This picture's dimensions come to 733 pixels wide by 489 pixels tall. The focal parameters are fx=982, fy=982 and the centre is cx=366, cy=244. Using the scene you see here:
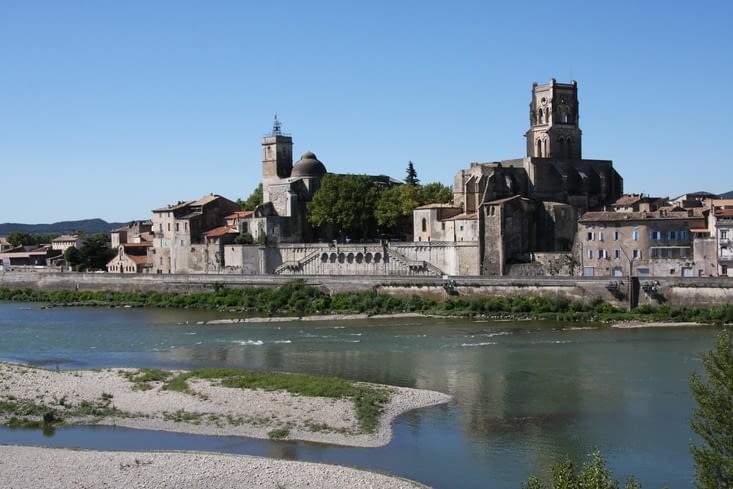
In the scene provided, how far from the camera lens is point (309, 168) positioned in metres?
63.9

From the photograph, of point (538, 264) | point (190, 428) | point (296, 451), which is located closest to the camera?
point (296, 451)

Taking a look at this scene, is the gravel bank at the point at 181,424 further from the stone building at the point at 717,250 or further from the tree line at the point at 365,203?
the tree line at the point at 365,203

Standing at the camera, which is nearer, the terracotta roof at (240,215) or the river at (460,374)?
the river at (460,374)

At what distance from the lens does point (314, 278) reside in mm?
51656

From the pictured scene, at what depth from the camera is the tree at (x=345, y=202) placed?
193 ft

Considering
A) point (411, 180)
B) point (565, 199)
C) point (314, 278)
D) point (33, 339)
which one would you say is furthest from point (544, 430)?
point (411, 180)

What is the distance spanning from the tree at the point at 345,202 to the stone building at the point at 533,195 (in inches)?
217

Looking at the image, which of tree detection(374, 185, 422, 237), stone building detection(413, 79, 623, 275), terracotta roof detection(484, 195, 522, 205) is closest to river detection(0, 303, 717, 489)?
stone building detection(413, 79, 623, 275)

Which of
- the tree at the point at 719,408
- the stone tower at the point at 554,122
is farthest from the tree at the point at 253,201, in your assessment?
the tree at the point at 719,408

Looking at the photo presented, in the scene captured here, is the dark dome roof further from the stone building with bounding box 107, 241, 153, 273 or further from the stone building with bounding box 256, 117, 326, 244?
the stone building with bounding box 107, 241, 153, 273

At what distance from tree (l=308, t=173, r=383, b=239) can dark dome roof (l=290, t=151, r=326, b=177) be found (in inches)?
135

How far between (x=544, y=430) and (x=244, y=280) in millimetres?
32550

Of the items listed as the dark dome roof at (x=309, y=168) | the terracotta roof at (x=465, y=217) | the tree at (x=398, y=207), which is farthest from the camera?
the dark dome roof at (x=309, y=168)

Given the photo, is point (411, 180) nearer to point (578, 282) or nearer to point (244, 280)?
point (244, 280)
